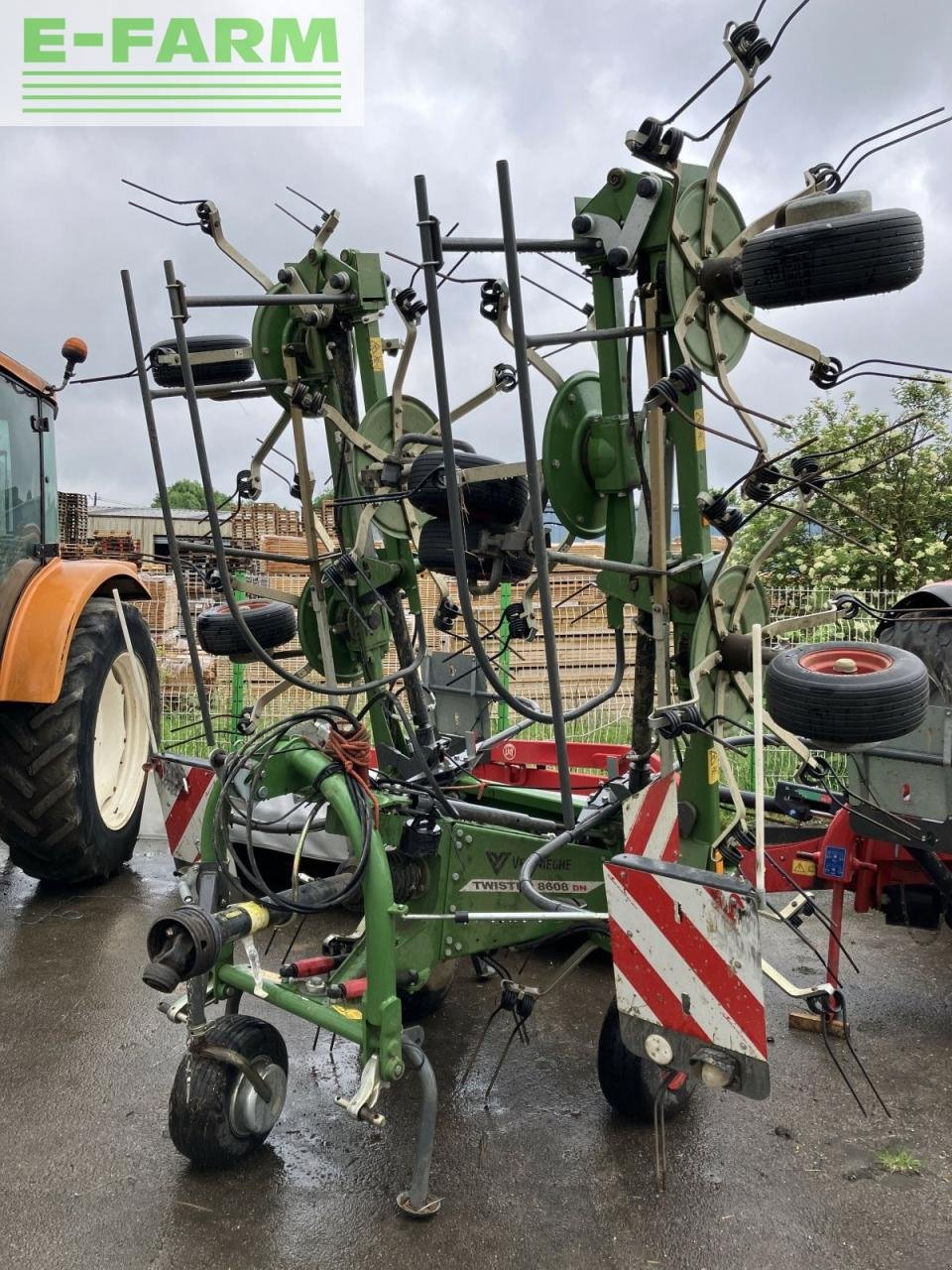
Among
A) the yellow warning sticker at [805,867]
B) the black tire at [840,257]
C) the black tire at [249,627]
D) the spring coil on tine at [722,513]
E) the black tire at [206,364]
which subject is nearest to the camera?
the black tire at [840,257]

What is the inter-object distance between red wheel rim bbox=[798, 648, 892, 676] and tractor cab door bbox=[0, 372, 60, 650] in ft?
12.5

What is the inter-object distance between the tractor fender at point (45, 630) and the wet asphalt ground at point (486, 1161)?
4.57ft

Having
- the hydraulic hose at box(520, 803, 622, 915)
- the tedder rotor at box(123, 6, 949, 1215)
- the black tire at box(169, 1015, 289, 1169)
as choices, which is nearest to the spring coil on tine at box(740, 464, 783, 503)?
the tedder rotor at box(123, 6, 949, 1215)

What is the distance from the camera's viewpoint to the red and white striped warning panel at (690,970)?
2475 millimetres

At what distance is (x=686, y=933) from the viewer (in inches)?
101

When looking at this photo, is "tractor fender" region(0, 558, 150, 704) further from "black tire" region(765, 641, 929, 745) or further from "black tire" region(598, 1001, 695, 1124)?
"black tire" region(765, 641, 929, 745)

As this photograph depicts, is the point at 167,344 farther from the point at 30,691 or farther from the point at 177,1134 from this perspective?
the point at 177,1134

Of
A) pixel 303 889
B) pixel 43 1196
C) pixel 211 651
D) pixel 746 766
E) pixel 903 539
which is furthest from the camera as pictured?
pixel 903 539

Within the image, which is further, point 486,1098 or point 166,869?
point 166,869

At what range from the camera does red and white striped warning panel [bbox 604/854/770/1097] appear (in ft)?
8.12

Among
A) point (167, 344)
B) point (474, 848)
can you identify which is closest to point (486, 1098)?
point (474, 848)

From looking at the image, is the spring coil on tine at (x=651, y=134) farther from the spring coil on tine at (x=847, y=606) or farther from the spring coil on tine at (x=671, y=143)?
the spring coil on tine at (x=847, y=606)

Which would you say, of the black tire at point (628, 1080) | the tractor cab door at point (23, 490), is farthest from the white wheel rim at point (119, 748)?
the black tire at point (628, 1080)

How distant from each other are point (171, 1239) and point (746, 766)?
5299 mm
